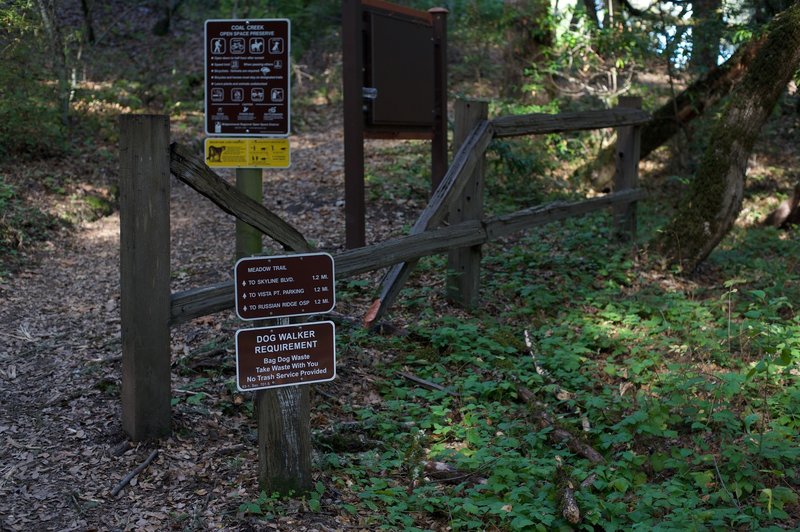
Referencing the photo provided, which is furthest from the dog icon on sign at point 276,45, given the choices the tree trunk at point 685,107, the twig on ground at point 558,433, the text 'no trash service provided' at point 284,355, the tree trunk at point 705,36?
the tree trunk at point 685,107

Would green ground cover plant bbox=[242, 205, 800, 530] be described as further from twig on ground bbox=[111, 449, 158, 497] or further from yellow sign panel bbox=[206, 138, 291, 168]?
yellow sign panel bbox=[206, 138, 291, 168]

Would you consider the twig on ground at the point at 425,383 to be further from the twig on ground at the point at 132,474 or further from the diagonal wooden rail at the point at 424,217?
the twig on ground at the point at 132,474

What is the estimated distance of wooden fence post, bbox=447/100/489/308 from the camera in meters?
7.03

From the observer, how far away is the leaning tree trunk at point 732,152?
27.0 feet

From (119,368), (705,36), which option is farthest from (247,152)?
(705,36)

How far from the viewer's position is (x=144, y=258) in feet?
13.9

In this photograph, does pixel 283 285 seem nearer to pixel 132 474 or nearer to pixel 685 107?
pixel 132 474

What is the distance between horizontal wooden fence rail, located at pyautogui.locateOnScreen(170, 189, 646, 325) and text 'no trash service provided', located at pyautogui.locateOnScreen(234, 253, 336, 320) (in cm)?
74

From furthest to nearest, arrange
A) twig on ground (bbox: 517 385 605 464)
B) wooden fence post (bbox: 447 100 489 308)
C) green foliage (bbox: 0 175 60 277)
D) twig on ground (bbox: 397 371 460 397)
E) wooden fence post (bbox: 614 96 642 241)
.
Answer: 1. wooden fence post (bbox: 614 96 642 241)
2. green foliage (bbox: 0 175 60 277)
3. wooden fence post (bbox: 447 100 489 308)
4. twig on ground (bbox: 397 371 460 397)
5. twig on ground (bbox: 517 385 605 464)

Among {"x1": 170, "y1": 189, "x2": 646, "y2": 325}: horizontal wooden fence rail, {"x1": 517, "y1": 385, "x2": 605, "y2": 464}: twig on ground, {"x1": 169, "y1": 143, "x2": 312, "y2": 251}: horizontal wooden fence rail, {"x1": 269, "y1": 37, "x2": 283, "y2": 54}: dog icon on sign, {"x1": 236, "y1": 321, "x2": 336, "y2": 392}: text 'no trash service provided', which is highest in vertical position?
{"x1": 269, "y1": 37, "x2": 283, "y2": 54}: dog icon on sign

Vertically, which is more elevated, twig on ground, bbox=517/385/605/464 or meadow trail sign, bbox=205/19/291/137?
A: meadow trail sign, bbox=205/19/291/137

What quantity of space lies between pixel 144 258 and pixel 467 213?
11.5ft

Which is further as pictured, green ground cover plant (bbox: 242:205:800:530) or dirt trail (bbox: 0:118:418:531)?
green ground cover plant (bbox: 242:205:800:530)

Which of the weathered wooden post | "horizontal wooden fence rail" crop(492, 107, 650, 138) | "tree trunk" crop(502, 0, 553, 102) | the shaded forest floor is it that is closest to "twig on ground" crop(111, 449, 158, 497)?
the shaded forest floor
